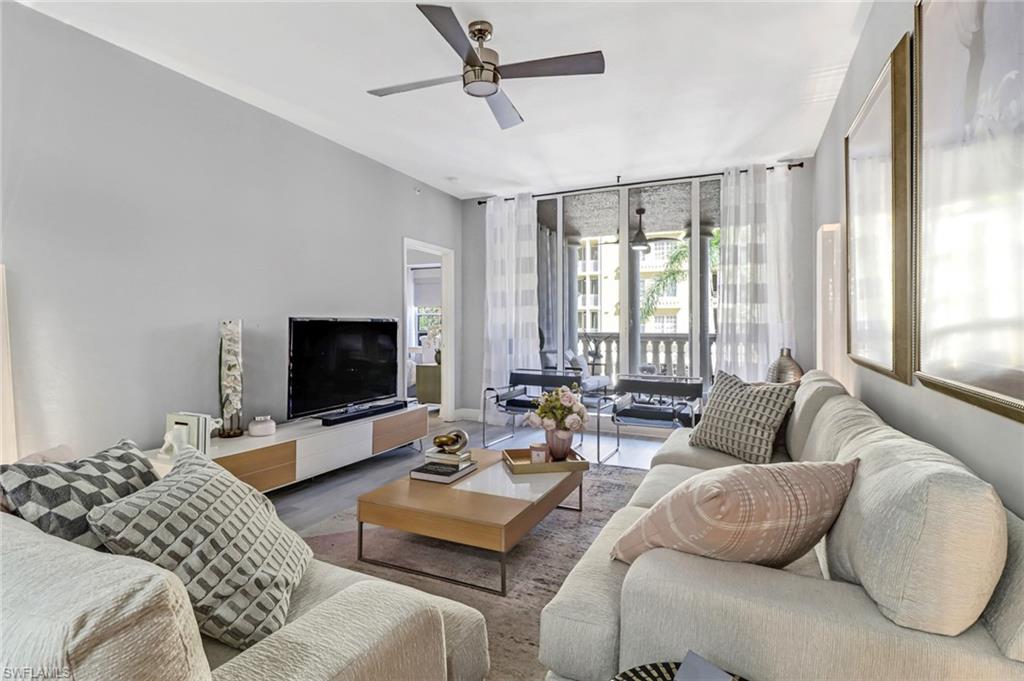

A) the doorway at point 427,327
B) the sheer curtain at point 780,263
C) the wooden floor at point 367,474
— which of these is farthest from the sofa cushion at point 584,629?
the sheer curtain at point 780,263

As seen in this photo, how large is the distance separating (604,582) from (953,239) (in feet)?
4.23

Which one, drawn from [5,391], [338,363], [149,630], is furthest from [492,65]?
[5,391]

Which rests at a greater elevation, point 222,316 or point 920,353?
point 222,316

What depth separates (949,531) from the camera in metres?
0.93

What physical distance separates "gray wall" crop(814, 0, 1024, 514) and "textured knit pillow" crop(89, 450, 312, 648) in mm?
1672

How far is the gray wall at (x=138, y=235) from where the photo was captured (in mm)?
2531

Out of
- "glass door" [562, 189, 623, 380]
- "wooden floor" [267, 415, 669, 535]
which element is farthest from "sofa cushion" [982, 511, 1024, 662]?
"glass door" [562, 189, 623, 380]

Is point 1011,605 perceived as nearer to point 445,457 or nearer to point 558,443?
point 558,443

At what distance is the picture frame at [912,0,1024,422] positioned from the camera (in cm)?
107

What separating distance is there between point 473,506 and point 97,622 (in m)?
1.86

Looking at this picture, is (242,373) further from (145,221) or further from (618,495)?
(618,495)

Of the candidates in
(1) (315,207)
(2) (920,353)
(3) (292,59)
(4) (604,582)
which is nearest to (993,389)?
(2) (920,353)

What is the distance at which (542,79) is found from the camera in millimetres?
3213

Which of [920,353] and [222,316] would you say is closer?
[920,353]
